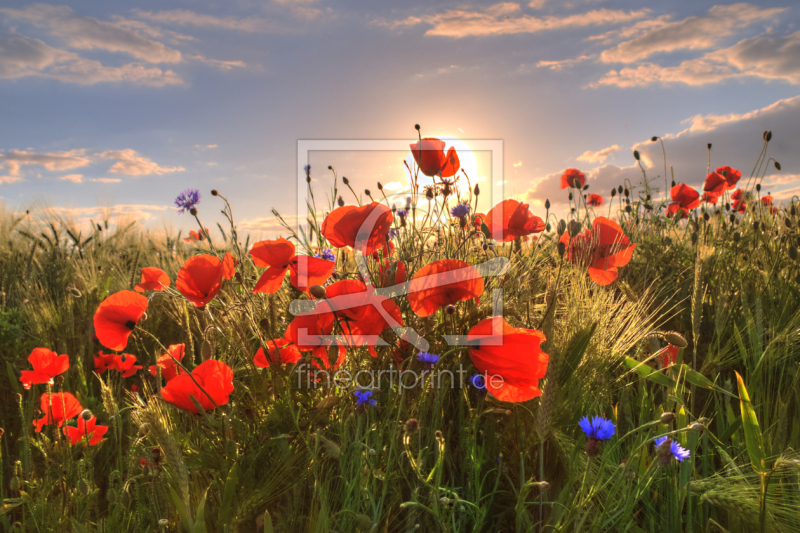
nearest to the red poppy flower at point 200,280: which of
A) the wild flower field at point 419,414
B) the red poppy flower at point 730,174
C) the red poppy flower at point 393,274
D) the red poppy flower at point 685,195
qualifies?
the wild flower field at point 419,414

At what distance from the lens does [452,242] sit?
1706 mm

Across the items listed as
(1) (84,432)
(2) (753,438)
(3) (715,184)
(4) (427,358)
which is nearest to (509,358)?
(4) (427,358)

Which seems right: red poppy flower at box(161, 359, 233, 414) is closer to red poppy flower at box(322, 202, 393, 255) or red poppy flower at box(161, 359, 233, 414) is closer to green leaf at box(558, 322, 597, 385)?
red poppy flower at box(322, 202, 393, 255)

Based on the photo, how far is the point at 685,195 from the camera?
10.5 ft

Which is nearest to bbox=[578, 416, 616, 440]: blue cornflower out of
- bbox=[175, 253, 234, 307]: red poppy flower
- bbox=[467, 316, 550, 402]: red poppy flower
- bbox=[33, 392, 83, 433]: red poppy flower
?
bbox=[467, 316, 550, 402]: red poppy flower

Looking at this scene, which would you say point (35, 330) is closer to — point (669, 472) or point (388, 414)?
point (388, 414)

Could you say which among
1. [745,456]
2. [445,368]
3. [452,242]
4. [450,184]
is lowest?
[745,456]

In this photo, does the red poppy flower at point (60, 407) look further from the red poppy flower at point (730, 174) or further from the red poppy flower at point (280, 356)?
the red poppy flower at point (730, 174)

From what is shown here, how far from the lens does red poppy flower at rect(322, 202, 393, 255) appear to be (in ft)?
4.32

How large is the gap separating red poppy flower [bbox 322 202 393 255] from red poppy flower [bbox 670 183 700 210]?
269 centimetres

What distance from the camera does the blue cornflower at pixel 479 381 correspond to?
1.24m

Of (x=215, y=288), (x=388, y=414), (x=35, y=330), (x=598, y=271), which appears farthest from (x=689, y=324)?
(x=35, y=330)

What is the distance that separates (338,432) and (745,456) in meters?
1.14

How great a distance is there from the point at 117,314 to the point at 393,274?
0.81m
